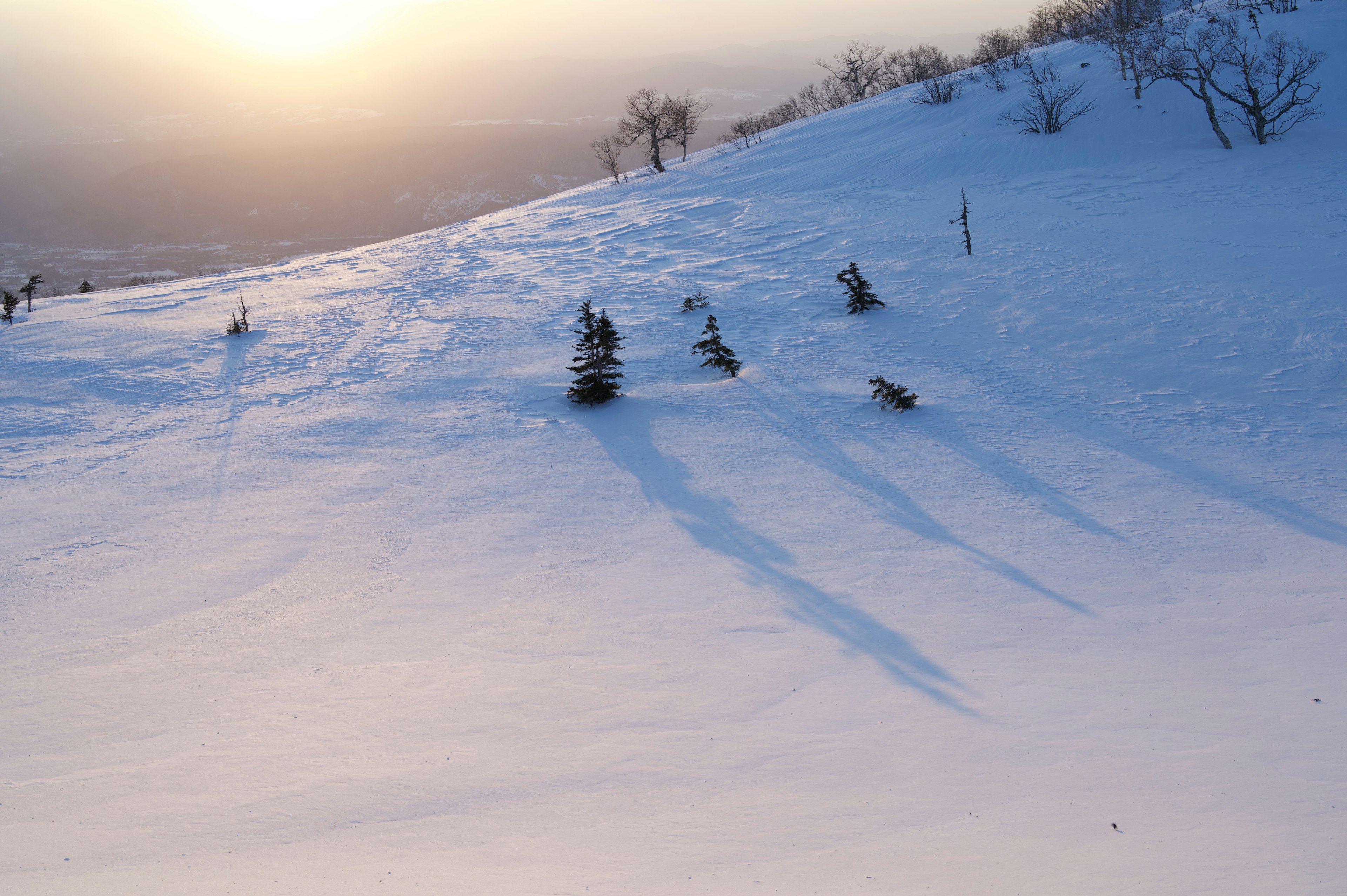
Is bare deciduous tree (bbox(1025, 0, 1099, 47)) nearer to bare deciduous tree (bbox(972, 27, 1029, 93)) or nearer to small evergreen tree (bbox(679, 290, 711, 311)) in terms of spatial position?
bare deciduous tree (bbox(972, 27, 1029, 93))

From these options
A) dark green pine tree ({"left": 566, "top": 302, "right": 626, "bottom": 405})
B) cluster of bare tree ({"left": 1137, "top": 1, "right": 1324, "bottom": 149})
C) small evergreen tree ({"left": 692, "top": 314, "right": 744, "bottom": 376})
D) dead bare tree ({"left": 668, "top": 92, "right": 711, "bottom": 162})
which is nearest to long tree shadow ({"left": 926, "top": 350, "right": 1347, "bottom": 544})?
small evergreen tree ({"left": 692, "top": 314, "right": 744, "bottom": 376})

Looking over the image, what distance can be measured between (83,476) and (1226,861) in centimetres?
1193

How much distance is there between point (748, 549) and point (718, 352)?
539cm

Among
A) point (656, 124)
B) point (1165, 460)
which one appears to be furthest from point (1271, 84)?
point (656, 124)

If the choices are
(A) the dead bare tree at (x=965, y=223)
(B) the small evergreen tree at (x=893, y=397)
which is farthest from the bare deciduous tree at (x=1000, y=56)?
(B) the small evergreen tree at (x=893, y=397)

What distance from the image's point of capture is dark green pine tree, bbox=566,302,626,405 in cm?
1114

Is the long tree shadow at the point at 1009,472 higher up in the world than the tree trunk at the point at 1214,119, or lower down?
lower down

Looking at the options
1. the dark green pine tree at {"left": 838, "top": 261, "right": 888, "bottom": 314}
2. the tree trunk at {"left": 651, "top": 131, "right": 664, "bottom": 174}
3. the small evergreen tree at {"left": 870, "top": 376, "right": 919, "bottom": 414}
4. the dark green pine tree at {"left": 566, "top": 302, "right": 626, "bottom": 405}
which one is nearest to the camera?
the small evergreen tree at {"left": 870, "top": 376, "right": 919, "bottom": 414}

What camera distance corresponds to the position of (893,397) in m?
10.3

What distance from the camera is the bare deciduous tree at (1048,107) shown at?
22.6 metres

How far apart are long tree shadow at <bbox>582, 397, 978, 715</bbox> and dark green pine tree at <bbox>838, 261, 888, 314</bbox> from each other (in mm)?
5406

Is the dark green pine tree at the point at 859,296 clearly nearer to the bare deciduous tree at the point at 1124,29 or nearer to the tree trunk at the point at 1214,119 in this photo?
the tree trunk at the point at 1214,119

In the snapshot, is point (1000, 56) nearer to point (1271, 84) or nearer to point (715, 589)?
point (1271, 84)

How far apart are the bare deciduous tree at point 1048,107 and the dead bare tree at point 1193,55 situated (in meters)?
1.89
